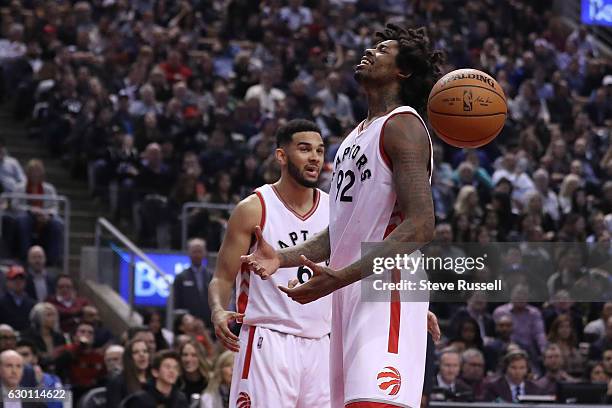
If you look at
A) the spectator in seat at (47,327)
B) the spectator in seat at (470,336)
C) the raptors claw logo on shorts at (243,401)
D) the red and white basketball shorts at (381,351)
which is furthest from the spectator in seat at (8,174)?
the red and white basketball shorts at (381,351)

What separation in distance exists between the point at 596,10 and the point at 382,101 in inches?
728

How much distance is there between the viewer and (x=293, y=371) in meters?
7.71

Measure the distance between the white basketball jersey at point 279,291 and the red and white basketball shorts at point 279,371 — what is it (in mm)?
68

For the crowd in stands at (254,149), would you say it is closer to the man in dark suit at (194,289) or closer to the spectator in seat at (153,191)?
the spectator in seat at (153,191)

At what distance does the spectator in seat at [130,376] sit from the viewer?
11.5 metres

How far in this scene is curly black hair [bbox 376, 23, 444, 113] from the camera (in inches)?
243

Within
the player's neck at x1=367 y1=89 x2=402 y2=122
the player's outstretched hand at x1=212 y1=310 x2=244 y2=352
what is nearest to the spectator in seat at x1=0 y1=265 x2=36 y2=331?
the player's outstretched hand at x1=212 y1=310 x2=244 y2=352

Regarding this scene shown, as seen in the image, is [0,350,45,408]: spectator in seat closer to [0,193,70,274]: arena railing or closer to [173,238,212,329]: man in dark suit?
[173,238,212,329]: man in dark suit

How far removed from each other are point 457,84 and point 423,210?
1.23 m

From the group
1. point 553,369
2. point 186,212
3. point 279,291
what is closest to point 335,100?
point 186,212

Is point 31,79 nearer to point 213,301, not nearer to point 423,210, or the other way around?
point 213,301

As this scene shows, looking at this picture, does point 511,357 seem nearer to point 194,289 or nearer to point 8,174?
point 194,289

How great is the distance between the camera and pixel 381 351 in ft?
19.0

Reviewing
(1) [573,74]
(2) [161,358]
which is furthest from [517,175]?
(2) [161,358]
